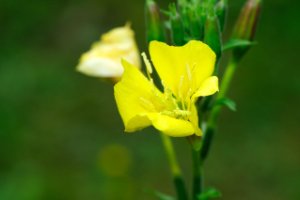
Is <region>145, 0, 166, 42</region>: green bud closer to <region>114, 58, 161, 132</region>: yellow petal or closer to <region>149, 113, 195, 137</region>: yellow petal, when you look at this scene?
<region>114, 58, 161, 132</region>: yellow petal

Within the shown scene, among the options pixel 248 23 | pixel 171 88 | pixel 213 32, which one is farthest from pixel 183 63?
pixel 248 23

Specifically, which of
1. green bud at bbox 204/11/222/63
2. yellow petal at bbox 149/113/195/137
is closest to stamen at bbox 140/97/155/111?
yellow petal at bbox 149/113/195/137

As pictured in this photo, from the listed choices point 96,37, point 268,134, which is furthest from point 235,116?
point 96,37

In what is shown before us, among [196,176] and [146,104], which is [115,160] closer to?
[196,176]

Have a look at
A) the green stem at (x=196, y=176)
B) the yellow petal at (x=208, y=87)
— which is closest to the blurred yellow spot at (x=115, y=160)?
the green stem at (x=196, y=176)

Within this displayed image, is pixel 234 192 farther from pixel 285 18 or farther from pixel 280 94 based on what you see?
pixel 285 18

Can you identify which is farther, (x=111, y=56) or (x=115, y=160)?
(x=115, y=160)
